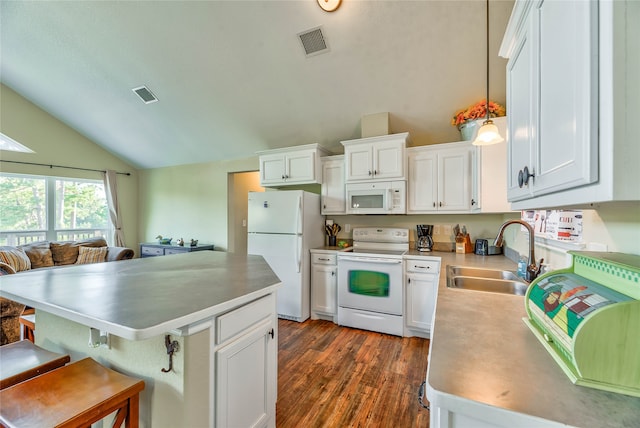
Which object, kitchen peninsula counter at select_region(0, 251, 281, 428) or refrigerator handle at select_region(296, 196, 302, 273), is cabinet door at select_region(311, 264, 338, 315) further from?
kitchen peninsula counter at select_region(0, 251, 281, 428)

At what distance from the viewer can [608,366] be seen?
2.00 feet

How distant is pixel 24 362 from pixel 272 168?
2982mm

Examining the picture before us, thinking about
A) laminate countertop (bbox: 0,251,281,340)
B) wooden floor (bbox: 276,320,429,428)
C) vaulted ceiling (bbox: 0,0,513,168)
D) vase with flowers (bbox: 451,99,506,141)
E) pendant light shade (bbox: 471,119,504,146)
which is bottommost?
wooden floor (bbox: 276,320,429,428)

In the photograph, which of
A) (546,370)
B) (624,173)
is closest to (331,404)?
(546,370)

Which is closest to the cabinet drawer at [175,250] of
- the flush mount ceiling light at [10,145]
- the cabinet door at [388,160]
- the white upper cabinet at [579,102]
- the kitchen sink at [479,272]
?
the flush mount ceiling light at [10,145]

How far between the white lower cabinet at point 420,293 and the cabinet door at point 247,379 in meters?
1.75

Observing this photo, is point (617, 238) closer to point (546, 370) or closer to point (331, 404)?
point (546, 370)

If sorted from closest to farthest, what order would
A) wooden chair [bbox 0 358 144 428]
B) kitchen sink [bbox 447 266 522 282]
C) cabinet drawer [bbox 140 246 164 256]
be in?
wooden chair [bbox 0 358 144 428] < kitchen sink [bbox 447 266 522 282] < cabinet drawer [bbox 140 246 164 256]

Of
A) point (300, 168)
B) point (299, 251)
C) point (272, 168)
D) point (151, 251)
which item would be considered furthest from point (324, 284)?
point (151, 251)

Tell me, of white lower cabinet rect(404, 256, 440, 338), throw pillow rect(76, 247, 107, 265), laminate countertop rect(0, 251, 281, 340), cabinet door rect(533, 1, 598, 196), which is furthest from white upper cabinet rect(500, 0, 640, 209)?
throw pillow rect(76, 247, 107, 265)

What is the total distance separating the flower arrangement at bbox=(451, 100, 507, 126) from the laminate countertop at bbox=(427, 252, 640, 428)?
212 centimetres

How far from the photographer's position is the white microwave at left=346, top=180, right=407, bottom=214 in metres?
3.07

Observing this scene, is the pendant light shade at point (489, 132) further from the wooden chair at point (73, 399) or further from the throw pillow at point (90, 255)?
the throw pillow at point (90, 255)

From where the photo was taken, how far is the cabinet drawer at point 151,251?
16.7 ft
